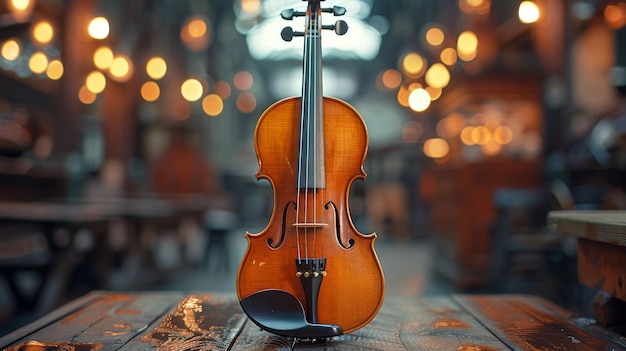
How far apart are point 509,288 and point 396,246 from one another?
400 centimetres

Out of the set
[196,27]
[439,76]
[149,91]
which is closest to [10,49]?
[196,27]

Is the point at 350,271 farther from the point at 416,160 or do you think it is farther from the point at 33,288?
the point at 416,160

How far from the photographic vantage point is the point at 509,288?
3.73 m

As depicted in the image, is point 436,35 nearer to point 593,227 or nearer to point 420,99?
point 420,99

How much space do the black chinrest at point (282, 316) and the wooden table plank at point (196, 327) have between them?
0.32 ft

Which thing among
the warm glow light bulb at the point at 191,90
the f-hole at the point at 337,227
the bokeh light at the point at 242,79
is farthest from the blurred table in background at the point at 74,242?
the bokeh light at the point at 242,79

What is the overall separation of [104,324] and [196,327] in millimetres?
238

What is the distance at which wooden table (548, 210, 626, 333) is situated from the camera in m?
1.38

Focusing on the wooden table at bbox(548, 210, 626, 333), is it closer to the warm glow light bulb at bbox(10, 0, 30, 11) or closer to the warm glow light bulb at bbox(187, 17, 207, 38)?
the warm glow light bulb at bbox(10, 0, 30, 11)

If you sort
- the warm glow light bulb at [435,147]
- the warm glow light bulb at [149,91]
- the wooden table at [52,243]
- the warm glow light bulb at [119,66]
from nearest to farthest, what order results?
the wooden table at [52,243], the warm glow light bulb at [119,66], the warm glow light bulb at [149,91], the warm glow light bulb at [435,147]

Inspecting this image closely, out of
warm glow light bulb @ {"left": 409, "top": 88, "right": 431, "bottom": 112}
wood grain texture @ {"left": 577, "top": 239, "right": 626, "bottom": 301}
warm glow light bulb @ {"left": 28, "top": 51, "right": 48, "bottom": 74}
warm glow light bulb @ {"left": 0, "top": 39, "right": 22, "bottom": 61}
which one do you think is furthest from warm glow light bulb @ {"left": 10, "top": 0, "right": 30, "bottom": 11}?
warm glow light bulb @ {"left": 409, "top": 88, "right": 431, "bottom": 112}

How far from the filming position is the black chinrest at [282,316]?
3.95 ft

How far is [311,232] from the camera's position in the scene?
1323 mm

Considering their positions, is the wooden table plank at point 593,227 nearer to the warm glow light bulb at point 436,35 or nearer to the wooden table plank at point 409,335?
the wooden table plank at point 409,335
